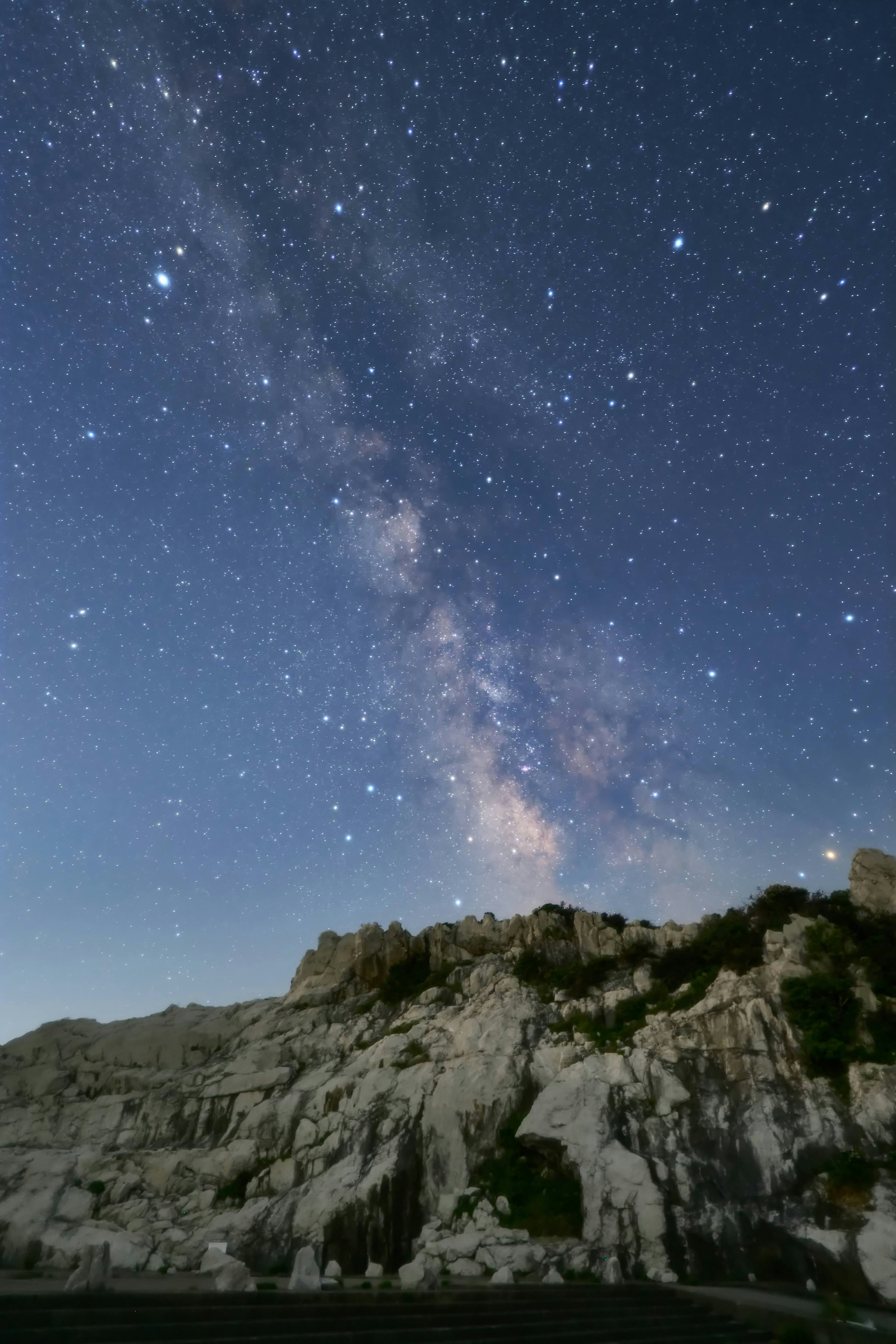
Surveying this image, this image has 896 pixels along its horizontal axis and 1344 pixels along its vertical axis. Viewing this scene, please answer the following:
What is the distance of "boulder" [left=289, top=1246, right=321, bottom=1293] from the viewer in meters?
19.9

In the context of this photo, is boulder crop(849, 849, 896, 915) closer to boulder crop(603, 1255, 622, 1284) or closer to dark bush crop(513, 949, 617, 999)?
dark bush crop(513, 949, 617, 999)

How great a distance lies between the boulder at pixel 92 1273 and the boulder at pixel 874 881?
36.6 m

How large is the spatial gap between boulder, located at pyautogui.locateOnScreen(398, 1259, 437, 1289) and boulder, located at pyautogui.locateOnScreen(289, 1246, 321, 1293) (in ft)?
8.45

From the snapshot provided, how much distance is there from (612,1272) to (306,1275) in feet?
34.5

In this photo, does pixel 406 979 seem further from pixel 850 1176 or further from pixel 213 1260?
pixel 850 1176

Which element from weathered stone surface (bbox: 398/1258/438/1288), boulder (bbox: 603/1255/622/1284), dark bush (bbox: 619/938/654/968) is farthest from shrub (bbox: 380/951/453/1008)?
weathered stone surface (bbox: 398/1258/438/1288)

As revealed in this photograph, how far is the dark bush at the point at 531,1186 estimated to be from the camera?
27.2 m

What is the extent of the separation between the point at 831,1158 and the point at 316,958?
37072mm

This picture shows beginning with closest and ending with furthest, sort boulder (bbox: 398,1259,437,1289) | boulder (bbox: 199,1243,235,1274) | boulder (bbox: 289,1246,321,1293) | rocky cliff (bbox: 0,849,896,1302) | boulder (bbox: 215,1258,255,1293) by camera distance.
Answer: boulder (bbox: 215,1258,255,1293)
boulder (bbox: 289,1246,321,1293)
boulder (bbox: 398,1259,437,1289)
boulder (bbox: 199,1243,235,1274)
rocky cliff (bbox: 0,849,896,1302)

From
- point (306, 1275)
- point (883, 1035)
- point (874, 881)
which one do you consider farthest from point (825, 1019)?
point (306, 1275)

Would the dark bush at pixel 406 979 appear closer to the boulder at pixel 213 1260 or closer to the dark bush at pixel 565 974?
the dark bush at pixel 565 974

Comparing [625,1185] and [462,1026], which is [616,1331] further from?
[462,1026]

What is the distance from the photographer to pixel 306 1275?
2041 centimetres

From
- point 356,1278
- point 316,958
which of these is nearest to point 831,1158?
point 356,1278
